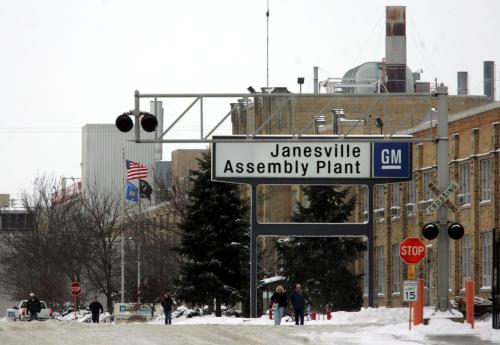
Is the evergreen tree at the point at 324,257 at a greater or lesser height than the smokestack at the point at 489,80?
lesser

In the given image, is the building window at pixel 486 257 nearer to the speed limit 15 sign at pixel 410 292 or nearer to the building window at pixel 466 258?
the building window at pixel 466 258

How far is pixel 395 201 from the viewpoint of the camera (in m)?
71.7

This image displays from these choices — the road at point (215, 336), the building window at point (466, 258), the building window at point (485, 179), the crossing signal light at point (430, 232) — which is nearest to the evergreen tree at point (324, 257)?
the building window at point (466, 258)

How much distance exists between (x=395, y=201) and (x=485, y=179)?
41.9 feet

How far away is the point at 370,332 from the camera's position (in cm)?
3450

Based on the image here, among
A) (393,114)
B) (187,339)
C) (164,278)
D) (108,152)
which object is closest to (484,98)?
(393,114)

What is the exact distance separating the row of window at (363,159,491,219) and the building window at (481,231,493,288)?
157 cm

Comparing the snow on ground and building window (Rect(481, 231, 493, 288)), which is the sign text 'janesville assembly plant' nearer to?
the snow on ground

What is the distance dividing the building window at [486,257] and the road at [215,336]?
2136 centimetres

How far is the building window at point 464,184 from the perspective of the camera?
61.2m

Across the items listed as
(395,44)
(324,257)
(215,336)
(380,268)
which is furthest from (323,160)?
(395,44)

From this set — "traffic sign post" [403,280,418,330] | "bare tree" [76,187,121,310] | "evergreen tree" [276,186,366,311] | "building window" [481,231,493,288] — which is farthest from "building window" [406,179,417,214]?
"traffic sign post" [403,280,418,330]

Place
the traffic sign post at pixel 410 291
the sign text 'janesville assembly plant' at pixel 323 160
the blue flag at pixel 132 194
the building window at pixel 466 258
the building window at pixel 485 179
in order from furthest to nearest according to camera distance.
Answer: the blue flag at pixel 132 194 → the building window at pixel 466 258 → the building window at pixel 485 179 → the sign text 'janesville assembly plant' at pixel 323 160 → the traffic sign post at pixel 410 291

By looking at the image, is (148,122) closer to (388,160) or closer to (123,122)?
(123,122)
